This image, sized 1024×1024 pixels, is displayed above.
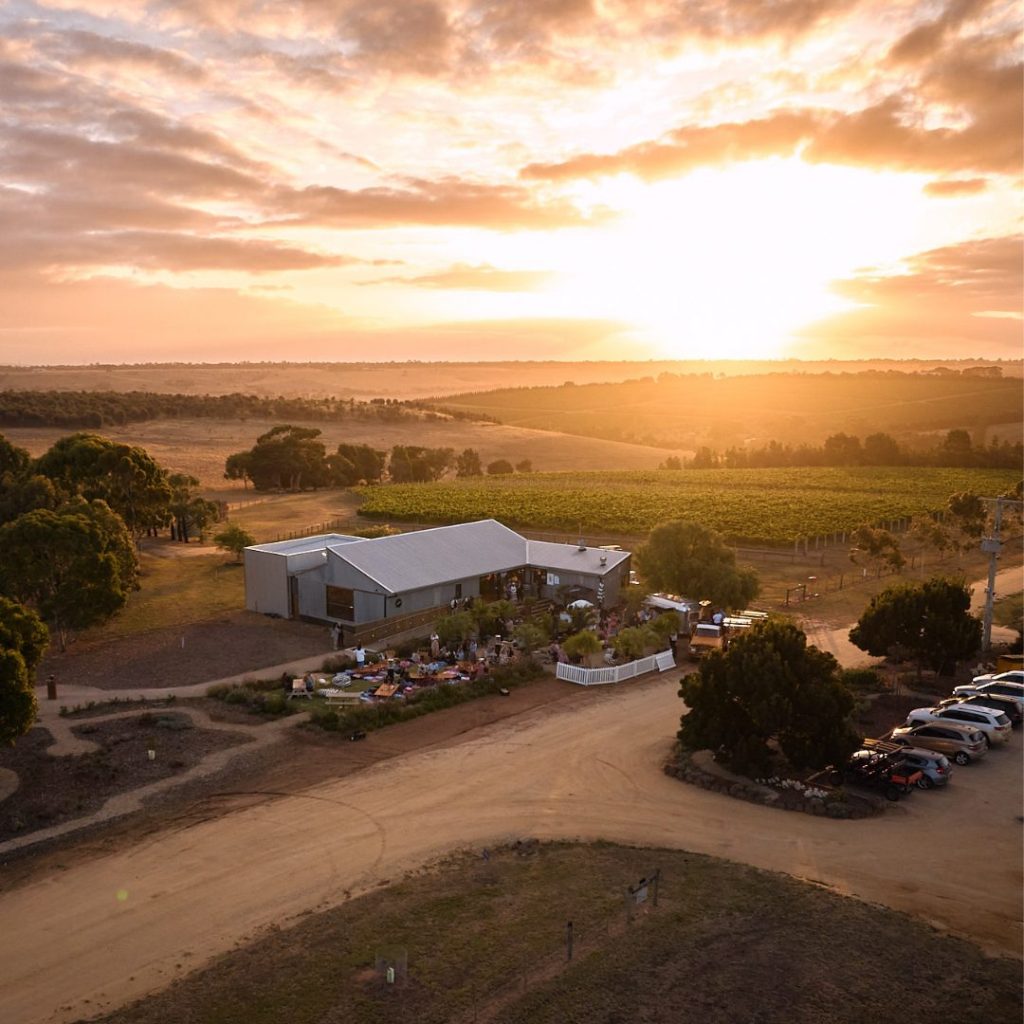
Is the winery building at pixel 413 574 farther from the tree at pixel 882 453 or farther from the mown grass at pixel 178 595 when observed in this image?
the tree at pixel 882 453

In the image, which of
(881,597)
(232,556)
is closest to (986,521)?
(881,597)

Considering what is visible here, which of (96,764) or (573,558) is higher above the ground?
(573,558)

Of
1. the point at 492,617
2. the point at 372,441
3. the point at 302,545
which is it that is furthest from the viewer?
the point at 372,441

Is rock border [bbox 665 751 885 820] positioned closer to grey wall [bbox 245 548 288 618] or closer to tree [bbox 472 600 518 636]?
tree [bbox 472 600 518 636]

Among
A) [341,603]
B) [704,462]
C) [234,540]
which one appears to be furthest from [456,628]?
[704,462]

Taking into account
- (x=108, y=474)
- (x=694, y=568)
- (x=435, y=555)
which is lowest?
(x=694, y=568)

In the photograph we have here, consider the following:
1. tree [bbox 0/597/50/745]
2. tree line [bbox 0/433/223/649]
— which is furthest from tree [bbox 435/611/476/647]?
tree [bbox 0/597/50/745]

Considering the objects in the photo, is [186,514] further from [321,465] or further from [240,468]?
[321,465]
